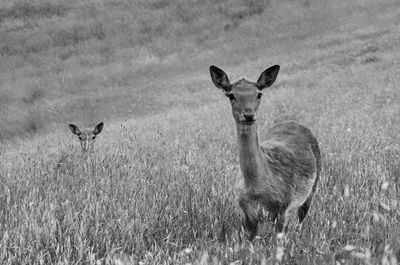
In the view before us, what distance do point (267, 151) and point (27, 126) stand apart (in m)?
15.7

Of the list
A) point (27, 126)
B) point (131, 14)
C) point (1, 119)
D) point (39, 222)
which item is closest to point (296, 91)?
point (27, 126)

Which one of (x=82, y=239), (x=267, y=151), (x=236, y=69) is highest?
(x=236, y=69)

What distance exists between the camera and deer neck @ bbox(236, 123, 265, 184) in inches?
170

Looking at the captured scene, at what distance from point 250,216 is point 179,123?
9.49m

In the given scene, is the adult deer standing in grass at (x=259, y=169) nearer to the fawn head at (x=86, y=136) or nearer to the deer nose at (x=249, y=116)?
the deer nose at (x=249, y=116)

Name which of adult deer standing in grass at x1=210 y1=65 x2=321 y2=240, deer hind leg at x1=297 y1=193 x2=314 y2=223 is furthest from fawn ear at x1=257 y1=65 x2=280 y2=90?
deer hind leg at x1=297 y1=193 x2=314 y2=223

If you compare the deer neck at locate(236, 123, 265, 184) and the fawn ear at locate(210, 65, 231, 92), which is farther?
the fawn ear at locate(210, 65, 231, 92)

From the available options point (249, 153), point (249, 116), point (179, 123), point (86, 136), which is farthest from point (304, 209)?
point (179, 123)

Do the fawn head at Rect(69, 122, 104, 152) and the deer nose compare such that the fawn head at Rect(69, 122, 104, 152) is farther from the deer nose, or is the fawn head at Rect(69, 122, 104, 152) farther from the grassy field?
the deer nose

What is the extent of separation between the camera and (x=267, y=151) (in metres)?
4.99

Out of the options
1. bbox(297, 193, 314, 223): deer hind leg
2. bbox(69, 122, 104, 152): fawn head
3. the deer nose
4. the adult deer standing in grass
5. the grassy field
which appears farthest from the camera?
bbox(69, 122, 104, 152): fawn head

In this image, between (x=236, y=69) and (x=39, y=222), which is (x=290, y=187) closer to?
(x=39, y=222)

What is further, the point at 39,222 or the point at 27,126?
the point at 27,126

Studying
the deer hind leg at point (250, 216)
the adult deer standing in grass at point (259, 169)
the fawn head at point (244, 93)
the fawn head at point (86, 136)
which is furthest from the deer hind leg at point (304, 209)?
the fawn head at point (86, 136)
